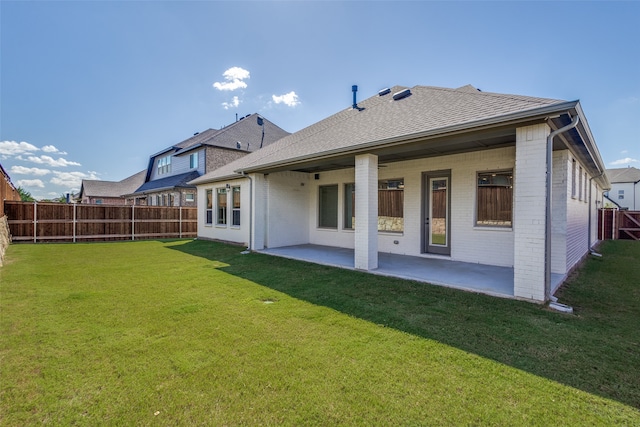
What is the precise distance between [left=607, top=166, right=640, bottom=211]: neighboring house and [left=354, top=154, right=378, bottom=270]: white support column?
47.4m

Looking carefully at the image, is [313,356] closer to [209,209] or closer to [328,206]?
[328,206]

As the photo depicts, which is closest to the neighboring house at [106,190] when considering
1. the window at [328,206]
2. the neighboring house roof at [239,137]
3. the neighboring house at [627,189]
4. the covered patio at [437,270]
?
the neighboring house roof at [239,137]

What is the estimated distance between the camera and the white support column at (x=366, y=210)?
6.72 m

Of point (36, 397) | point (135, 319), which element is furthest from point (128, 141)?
point (36, 397)

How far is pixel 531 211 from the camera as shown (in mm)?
4570

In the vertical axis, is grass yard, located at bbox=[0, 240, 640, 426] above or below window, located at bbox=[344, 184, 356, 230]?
below

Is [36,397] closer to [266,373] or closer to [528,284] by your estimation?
[266,373]

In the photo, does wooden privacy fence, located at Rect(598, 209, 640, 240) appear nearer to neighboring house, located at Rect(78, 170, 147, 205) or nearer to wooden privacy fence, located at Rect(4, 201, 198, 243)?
wooden privacy fence, located at Rect(4, 201, 198, 243)

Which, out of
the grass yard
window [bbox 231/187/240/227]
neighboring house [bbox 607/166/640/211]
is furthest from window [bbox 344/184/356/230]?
neighboring house [bbox 607/166/640/211]

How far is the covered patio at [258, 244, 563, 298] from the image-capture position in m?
5.43

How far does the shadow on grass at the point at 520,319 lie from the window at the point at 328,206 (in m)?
4.25

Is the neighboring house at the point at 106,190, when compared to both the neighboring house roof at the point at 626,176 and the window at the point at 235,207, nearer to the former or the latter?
the window at the point at 235,207

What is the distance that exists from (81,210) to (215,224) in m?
6.44

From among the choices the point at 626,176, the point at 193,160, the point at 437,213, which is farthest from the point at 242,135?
the point at 626,176
